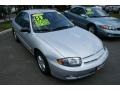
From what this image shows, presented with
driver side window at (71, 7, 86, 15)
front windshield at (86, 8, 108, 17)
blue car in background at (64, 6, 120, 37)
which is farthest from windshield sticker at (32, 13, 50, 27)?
driver side window at (71, 7, 86, 15)

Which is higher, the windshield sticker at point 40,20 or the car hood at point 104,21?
the windshield sticker at point 40,20

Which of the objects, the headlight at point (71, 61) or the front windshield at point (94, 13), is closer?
the headlight at point (71, 61)

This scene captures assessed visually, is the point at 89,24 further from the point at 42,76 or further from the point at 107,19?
the point at 42,76

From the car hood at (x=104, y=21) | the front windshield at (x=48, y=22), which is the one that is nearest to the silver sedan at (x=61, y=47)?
the front windshield at (x=48, y=22)

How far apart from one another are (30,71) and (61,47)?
1251 millimetres

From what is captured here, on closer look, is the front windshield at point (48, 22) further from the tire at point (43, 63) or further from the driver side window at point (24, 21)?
the tire at point (43, 63)

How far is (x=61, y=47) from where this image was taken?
4.13 metres

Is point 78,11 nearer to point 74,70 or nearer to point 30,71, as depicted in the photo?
point 30,71

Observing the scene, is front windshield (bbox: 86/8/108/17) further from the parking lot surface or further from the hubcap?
the hubcap

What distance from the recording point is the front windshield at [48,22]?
16.7 ft

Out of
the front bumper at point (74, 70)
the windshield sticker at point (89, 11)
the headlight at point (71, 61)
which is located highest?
the windshield sticker at point (89, 11)

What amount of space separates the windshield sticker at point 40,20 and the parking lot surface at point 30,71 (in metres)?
1.13

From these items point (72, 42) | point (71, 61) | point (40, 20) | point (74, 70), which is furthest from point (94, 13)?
point (74, 70)
